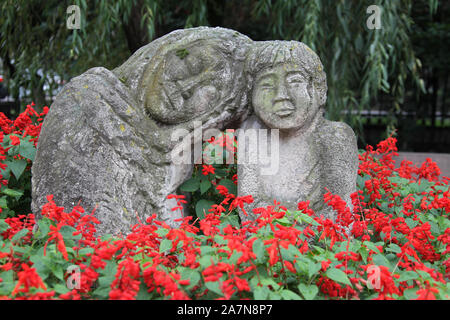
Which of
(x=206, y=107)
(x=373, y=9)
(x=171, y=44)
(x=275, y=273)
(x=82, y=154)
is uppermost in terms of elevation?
(x=373, y=9)

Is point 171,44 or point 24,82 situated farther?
point 24,82

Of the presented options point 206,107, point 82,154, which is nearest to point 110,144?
point 82,154

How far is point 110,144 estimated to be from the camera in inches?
97.3

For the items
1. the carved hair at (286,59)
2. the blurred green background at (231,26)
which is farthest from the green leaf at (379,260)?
the blurred green background at (231,26)

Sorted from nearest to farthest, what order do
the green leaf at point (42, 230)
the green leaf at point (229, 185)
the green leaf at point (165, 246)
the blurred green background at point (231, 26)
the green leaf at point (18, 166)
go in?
the green leaf at point (165, 246) < the green leaf at point (42, 230) < the green leaf at point (18, 166) < the green leaf at point (229, 185) < the blurred green background at point (231, 26)

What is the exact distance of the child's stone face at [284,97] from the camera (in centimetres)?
255

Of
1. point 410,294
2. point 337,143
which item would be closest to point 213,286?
point 410,294

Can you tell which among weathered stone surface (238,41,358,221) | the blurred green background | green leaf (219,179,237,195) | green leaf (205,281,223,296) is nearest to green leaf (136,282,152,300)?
green leaf (205,281,223,296)

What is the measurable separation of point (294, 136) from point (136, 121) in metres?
0.84

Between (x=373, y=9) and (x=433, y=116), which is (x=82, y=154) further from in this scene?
(x=433, y=116)

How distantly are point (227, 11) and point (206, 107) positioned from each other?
398cm

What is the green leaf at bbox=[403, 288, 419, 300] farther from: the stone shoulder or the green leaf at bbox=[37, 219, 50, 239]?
the green leaf at bbox=[37, 219, 50, 239]

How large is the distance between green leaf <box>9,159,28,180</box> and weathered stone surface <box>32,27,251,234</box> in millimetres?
402

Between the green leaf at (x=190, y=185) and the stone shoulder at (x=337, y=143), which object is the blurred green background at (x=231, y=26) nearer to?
the stone shoulder at (x=337, y=143)
